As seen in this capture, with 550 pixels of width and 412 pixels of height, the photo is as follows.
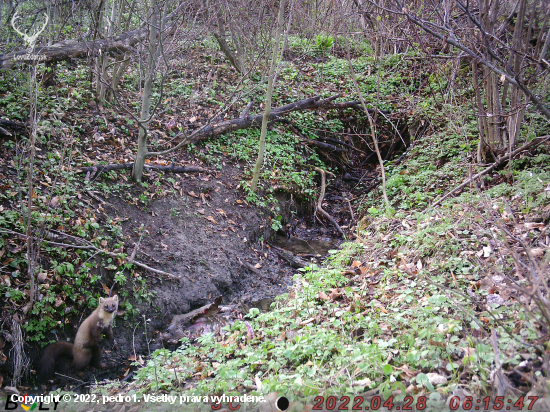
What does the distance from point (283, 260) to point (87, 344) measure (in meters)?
3.84

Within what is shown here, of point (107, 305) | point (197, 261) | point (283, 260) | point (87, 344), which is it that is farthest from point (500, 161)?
point (87, 344)

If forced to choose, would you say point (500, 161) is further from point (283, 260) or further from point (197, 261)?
point (197, 261)

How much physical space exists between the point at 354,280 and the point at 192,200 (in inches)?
143

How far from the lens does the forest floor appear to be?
281 centimetres

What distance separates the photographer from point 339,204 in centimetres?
930

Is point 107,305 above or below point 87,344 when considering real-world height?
above

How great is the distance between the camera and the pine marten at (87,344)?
4.10 metres

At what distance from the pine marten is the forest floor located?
0.24 m

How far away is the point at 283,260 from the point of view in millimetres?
7320

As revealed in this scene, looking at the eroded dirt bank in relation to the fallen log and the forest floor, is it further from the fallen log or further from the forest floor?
the fallen log

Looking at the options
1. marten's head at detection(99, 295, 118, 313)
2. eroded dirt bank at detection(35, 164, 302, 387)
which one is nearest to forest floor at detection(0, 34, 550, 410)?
eroded dirt bank at detection(35, 164, 302, 387)

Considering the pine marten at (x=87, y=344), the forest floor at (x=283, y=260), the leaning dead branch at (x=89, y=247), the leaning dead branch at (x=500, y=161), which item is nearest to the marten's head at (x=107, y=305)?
the pine marten at (x=87, y=344)

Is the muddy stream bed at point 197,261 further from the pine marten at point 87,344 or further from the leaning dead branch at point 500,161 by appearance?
the leaning dead branch at point 500,161

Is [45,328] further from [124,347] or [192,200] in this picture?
[192,200]
